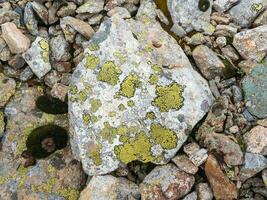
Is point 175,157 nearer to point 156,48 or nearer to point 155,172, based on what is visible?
point 155,172

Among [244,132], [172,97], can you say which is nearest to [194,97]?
[172,97]

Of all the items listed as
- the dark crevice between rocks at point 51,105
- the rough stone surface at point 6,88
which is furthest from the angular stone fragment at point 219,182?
the rough stone surface at point 6,88

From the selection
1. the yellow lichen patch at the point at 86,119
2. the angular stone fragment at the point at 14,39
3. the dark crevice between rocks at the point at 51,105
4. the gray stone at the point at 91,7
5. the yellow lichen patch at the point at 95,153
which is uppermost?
the gray stone at the point at 91,7

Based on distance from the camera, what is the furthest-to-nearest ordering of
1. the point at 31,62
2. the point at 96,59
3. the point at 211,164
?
1. the point at 31,62
2. the point at 96,59
3. the point at 211,164

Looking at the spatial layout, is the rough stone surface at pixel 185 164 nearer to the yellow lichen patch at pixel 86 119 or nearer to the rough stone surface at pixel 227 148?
the rough stone surface at pixel 227 148

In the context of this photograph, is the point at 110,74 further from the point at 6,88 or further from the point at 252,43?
the point at 252,43
